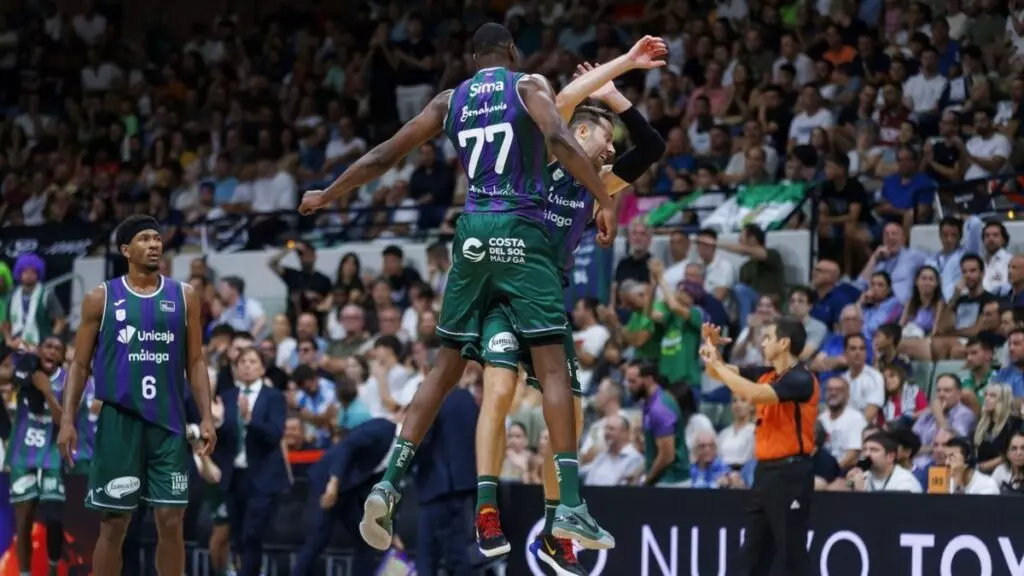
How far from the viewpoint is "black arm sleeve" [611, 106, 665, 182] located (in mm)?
9562

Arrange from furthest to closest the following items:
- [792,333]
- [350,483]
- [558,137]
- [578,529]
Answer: [350,483] → [792,333] → [578,529] → [558,137]

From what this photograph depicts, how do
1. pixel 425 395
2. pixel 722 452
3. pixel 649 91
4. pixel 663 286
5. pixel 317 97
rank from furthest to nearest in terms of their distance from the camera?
pixel 317 97 < pixel 649 91 < pixel 663 286 < pixel 722 452 < pixel 425 395

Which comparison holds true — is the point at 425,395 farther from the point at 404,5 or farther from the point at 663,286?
the point at 404,5

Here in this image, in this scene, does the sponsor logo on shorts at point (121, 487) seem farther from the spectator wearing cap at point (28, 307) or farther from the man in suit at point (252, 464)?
the spectator wearing cap at point (28, 307)

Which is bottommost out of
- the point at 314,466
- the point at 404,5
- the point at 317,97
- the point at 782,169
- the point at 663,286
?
the point at 314,466

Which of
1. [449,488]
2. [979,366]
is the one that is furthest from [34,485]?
[979,366]

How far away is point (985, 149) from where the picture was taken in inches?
652

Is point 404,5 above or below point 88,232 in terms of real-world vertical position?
above

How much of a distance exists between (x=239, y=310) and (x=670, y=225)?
4.94 meters

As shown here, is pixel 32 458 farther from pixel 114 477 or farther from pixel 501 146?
pixel 501 146

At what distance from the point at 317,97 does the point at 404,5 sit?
2.31 m

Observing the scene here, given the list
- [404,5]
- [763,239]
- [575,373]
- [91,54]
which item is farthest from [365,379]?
[91,54]

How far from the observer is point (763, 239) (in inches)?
655

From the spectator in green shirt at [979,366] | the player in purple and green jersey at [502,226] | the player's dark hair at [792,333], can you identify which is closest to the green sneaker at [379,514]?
the player in purple and green jersey at [502,226]
